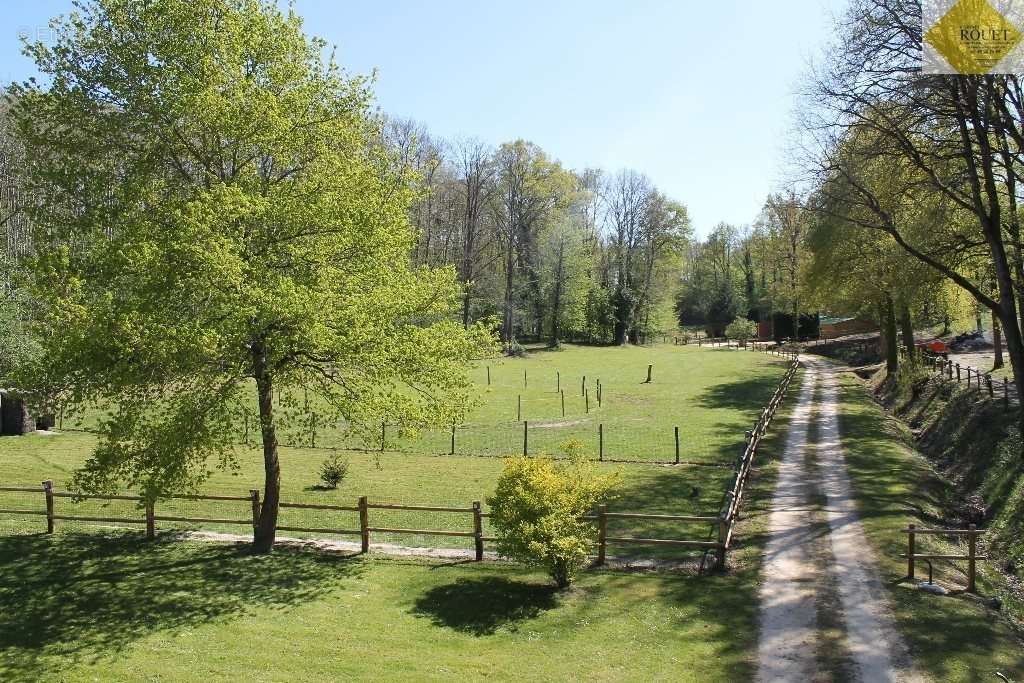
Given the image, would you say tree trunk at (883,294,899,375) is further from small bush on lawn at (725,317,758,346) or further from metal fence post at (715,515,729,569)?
small bush on lawn at (725,317,758,346)

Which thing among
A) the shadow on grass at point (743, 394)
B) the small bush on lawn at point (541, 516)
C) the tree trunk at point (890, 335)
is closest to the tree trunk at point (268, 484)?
the small bush on lawn at point (541, 516)

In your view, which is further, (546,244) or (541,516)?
(546,244)

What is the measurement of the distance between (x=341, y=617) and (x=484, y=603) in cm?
269

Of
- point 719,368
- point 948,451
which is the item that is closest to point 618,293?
point 719,368

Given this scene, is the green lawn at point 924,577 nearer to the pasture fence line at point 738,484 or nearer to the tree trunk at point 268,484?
the pasture fence line at point 738,484

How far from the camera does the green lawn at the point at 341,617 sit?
11.6m

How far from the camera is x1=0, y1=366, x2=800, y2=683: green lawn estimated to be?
11602 mm

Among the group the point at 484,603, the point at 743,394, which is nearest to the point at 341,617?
the point at 484,603

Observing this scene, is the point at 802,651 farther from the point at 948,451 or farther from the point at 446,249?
the point at 446,249

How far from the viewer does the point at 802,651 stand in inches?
481

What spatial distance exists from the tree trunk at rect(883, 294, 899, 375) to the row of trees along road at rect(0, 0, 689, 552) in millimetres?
37284

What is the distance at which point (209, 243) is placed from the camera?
13.6 m

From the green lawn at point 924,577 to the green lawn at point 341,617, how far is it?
2.68m

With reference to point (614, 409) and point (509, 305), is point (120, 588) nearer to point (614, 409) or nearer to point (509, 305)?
point (614, 409)
